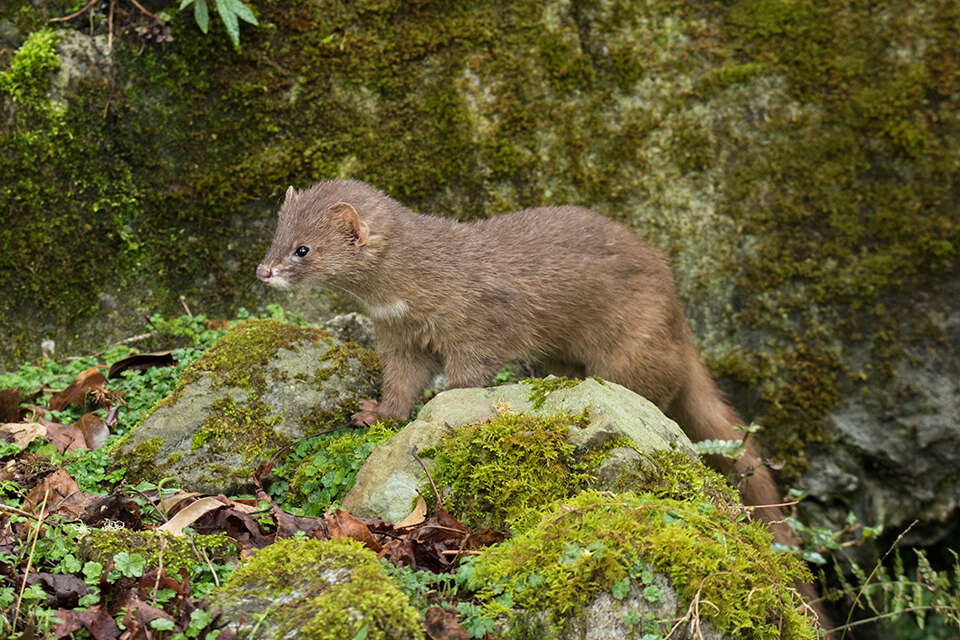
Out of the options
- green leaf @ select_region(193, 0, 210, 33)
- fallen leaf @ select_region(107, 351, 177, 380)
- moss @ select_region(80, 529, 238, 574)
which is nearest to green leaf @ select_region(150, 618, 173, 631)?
moss @ select_region(80, 529, 238, 574)

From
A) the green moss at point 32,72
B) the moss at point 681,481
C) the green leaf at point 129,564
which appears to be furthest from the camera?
the green moss at point 32,72

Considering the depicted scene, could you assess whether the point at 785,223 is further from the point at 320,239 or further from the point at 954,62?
the point at 320,239

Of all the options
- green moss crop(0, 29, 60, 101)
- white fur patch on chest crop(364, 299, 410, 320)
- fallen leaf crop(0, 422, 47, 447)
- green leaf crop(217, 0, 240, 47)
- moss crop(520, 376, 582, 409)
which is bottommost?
fallen leaf crop(0, 422, 47, 447)

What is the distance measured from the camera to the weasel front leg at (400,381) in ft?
17.7

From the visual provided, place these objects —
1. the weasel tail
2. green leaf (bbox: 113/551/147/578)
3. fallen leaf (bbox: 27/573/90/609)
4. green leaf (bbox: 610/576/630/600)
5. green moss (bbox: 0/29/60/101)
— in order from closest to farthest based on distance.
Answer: green leaf (bbox: 610/576/630/600), fallen leaf (bbox: 27/573/90/609), green leaf (bbox: 113/551/147/578), the weasel tail, green moss (bbox: 0/29/60/101)

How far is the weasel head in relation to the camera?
5328mm

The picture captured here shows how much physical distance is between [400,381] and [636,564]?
8.31ft

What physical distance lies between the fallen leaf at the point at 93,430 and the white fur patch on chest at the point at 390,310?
1.63 metres

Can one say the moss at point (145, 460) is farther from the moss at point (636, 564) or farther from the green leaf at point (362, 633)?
the green leaf at point (362, 633)

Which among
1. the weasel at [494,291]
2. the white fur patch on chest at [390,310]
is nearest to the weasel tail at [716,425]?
the weasel at [494,291]

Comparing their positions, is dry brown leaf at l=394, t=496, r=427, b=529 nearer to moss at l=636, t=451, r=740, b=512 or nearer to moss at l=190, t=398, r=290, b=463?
moss at l=636, t=451, r=740, b=512

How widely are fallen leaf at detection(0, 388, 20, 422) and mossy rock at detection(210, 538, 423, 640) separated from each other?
102 inches

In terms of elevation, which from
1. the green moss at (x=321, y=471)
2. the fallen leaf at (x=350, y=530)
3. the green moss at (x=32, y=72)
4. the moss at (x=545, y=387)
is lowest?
the green moss at (x=321, y=471)

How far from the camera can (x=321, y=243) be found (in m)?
5.36
